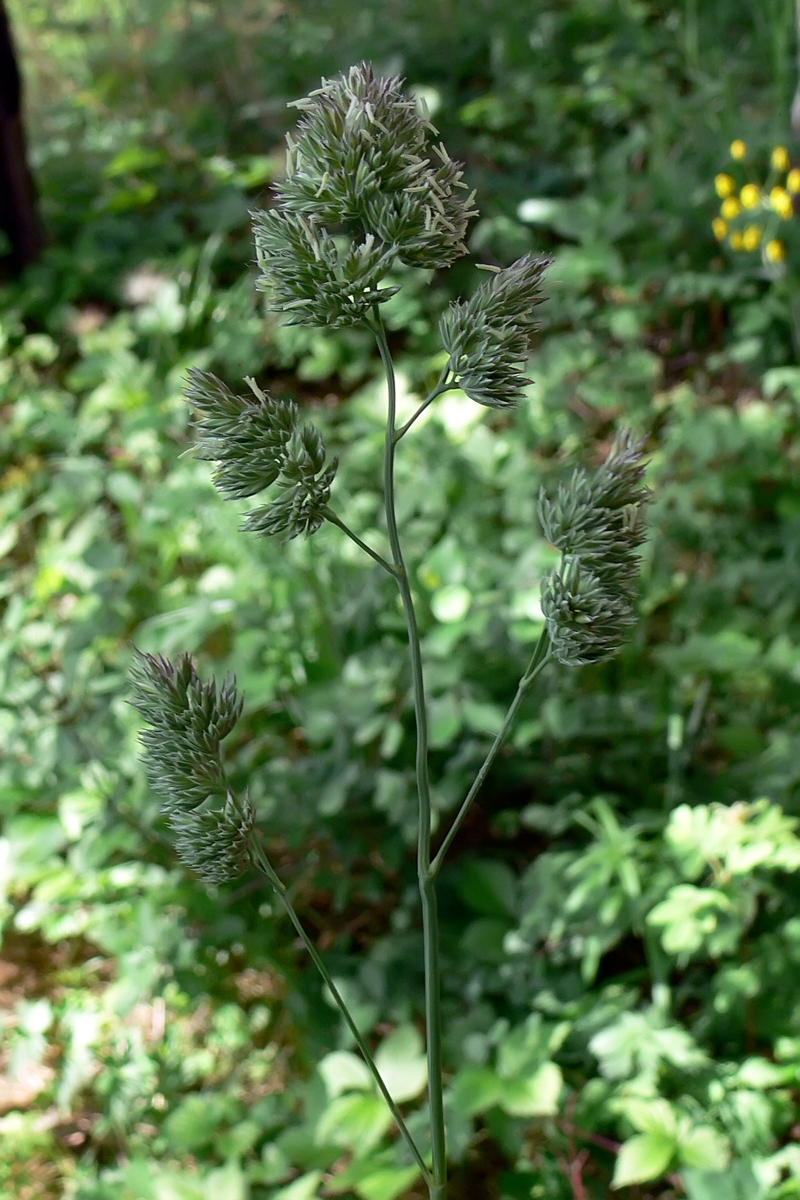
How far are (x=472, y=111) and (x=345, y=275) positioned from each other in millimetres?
3839

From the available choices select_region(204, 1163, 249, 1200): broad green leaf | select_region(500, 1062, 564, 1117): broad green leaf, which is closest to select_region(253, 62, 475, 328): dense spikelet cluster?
select_region(500, 1062, 564, 1117): broad green leaf

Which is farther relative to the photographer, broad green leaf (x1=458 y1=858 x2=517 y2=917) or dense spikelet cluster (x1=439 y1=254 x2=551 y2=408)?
broad green leaf (x1=458 y1=858 x2=517 y2=917)

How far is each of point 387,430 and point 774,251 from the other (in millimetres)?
2394

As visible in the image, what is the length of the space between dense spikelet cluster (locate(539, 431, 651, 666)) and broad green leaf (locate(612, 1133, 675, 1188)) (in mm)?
848

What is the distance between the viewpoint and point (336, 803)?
1.83 metres

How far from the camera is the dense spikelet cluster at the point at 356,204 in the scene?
28.1 inches

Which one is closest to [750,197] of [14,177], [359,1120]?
[359,1120]

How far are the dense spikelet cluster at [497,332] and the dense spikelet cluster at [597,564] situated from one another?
0.08m

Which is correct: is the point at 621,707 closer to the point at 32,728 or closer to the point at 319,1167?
the point at 319,1167

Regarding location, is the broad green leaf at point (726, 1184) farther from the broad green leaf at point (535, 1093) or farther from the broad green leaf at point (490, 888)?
the broad green leaf at point (490, 888)

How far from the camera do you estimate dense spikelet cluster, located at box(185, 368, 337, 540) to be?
76 centimetres

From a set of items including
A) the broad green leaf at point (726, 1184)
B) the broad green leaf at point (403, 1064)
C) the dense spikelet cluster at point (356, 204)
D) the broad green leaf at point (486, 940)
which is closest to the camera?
the dense spikelet cluster at point (356, 204)

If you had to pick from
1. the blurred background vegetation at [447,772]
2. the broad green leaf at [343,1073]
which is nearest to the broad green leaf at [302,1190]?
the blurred background vegetation at [447,772]

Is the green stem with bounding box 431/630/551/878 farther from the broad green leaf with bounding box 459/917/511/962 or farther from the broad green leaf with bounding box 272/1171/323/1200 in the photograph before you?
the broad green leaf with bounding box 459/917/511/962
